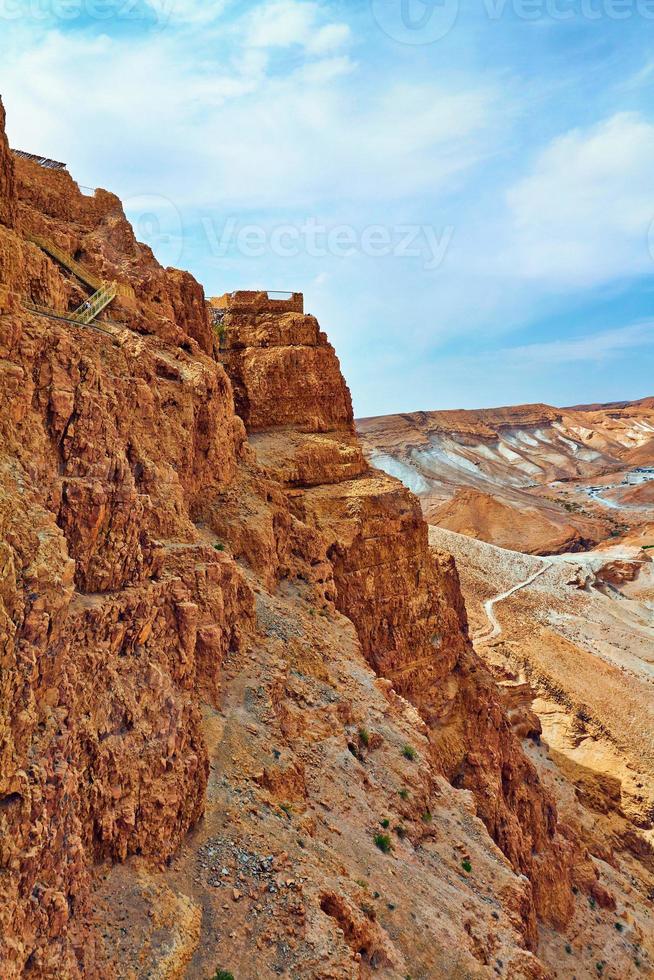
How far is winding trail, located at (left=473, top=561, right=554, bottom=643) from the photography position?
50438 mm

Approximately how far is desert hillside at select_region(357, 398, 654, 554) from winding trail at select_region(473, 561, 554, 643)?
22.6 metres

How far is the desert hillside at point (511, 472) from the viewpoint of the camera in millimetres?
94688

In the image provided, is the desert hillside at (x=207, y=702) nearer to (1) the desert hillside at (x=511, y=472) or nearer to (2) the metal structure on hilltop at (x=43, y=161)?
(2) the metal structure on hilltop at (x=43, y=161)

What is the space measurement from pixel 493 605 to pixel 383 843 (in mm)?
42772

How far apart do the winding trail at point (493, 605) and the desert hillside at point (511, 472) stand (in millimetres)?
22603

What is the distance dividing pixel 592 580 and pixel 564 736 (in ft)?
104

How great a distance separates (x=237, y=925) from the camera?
36.2ft

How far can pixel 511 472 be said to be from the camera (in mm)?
156375

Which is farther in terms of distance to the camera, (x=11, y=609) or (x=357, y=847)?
(x=357, y=847)

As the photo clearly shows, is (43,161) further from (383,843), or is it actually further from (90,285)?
(383,843)

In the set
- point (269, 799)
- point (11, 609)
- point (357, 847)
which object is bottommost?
point (357, 847)

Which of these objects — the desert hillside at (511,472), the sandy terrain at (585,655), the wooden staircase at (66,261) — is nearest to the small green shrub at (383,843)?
the wooden staircase at (66,261)

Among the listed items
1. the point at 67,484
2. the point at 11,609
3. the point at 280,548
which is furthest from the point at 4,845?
the point at 280,548

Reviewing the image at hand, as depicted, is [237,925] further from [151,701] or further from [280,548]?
[280,548]
